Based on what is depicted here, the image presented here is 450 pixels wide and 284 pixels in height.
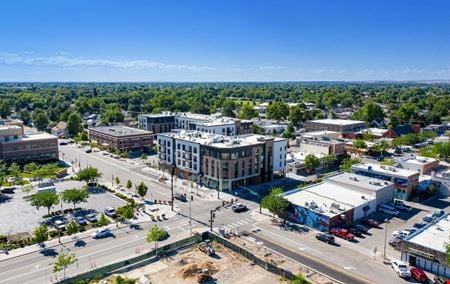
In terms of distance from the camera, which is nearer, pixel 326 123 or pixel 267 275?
pixel 267 275

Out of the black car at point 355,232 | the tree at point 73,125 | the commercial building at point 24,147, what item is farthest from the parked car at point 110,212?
the tree at point 73,125

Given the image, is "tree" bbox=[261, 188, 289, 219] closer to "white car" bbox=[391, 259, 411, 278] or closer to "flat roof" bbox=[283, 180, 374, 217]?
"flat roof" bbox=[283, 180, 374, 217]

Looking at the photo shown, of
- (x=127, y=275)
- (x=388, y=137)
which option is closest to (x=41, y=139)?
(x=127, y=275)

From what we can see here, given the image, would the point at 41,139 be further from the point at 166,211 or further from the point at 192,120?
the point at 166,211

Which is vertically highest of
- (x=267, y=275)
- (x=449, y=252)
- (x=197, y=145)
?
(x=197, y=145)

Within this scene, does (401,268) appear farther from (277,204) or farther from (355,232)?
(277,204)

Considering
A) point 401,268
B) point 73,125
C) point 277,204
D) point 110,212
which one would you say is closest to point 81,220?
point 110,212
